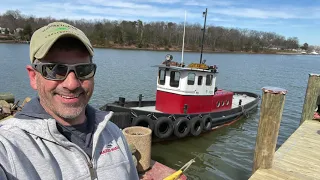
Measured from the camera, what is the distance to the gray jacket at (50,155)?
1.07 meters

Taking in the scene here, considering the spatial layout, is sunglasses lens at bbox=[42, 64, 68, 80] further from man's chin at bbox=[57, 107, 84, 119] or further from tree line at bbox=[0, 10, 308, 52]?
tree line at bbox=[0, 10, 308, 52]

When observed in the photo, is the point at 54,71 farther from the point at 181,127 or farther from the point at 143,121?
the point at 181,127

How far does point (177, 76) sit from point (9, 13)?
111 m

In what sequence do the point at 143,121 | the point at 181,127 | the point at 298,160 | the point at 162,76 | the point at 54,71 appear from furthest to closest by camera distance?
1. the point at 162,76
2. the point at 181,127
3. the point at 143,121
4. the point at 298,160
5. the point at 54,71

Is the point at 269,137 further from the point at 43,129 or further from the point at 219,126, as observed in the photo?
the point at 219,126

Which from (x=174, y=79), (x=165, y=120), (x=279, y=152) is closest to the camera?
(x=279, y=152)

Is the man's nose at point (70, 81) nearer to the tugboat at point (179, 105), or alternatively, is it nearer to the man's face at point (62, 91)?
the man's face at point (62, 91)

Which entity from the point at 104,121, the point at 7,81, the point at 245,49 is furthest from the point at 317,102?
the point at 245,49

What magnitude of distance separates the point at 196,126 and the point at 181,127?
2.53 ft

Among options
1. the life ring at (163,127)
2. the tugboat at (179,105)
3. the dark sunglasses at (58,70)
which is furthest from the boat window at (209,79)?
the dark sunglasses at (58,70)

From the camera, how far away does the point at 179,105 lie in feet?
33.5

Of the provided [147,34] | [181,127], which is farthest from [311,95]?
[147,34]

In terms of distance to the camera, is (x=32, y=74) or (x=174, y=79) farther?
(x=174, y=79)

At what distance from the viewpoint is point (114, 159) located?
146 cm
